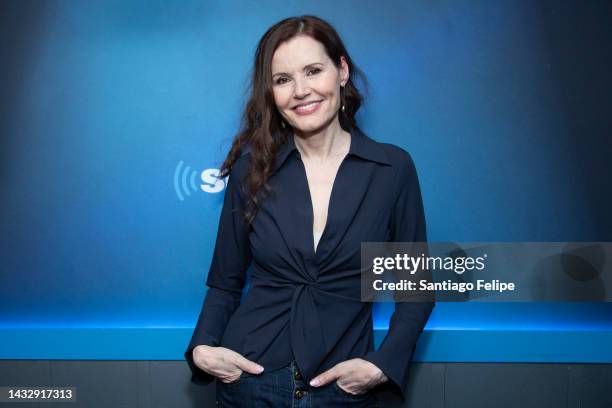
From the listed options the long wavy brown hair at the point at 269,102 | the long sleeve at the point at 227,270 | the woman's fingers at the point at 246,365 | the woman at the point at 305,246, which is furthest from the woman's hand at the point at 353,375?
the long wavy brown hair at the point at 269,102

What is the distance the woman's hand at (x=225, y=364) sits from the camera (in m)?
1.68

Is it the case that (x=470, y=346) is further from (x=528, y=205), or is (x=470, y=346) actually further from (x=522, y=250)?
(x=528, y=205)

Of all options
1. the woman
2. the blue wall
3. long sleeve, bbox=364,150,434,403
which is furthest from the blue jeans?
the blue wall

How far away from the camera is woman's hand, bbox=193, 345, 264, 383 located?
5.52 ft

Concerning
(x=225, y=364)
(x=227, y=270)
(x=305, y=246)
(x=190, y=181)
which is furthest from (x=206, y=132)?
(x=225, y=364)

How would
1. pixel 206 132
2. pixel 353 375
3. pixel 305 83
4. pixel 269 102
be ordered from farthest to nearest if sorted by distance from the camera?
pixel 206 132, pixel 269 102, pixel 305 83, pixel 353 375

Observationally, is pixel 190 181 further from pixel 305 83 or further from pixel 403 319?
pixel 403 319

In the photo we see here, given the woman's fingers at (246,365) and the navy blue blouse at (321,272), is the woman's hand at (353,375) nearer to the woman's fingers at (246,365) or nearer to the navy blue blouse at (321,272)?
the navy blue blouse at (321,272)

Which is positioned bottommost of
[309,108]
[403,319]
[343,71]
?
[403,319]

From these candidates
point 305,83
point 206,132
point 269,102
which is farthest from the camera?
point 206,132

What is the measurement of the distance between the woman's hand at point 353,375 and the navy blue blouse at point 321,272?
0.08ft

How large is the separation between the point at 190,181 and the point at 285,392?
1.06 meters

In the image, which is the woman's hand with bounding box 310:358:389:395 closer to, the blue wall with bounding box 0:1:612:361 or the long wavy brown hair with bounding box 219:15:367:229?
the long wavy brown hair with bounding box 219:15:367:229

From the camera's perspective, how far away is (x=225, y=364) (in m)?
1.70
